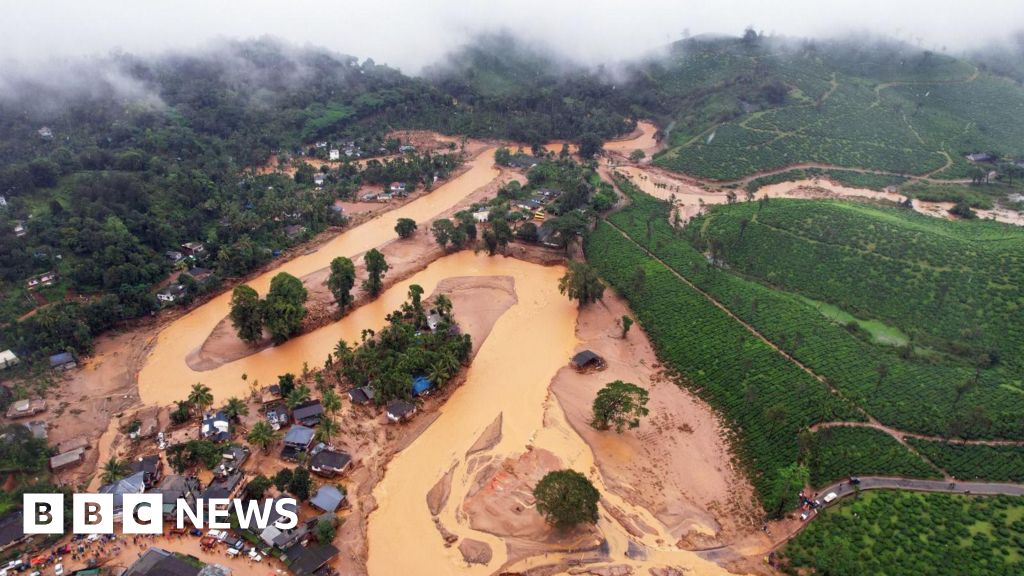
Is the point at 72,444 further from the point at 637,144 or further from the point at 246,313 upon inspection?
the point at 637,144

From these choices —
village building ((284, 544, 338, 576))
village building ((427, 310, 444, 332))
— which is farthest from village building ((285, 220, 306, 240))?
village building ((284, 544, 338, 576))

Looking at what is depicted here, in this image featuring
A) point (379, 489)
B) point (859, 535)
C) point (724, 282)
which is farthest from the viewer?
point (724, 282)

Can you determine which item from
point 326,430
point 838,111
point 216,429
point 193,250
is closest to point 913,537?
point 326,430

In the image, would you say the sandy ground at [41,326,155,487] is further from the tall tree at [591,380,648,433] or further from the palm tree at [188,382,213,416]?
the tall tree at [591,380,648,433]

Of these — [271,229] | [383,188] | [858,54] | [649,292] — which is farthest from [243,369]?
[858,54]

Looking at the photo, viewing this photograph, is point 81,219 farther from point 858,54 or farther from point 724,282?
point 858,54
